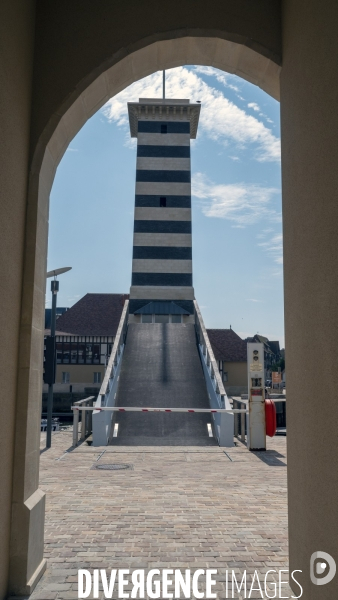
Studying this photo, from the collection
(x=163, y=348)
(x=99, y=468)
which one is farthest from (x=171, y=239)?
(x=99, y=468)

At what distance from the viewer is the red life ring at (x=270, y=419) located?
10.8 metres

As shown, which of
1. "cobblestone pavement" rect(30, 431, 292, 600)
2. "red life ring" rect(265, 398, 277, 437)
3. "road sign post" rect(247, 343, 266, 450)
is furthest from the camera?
"road sign post" rect(247, 343, 266, 450)

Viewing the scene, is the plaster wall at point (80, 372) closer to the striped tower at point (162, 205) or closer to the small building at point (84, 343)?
the small building at point (84, 343)

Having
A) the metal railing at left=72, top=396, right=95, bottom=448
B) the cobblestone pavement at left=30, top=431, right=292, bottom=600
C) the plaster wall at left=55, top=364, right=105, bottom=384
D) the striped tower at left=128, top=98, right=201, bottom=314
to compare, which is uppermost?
the striped tower at left=128, top=98, right=201, bottom=314

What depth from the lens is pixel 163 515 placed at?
634 centimetres

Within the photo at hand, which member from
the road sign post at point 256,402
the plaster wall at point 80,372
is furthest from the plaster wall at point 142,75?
the plaster wall at point 80,372

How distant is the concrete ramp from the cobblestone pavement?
8.49 ft

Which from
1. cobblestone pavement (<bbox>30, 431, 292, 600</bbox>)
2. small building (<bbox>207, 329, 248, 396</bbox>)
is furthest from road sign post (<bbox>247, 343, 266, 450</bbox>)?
small building (<bbox>207, 329, 248, 396</bbox>)

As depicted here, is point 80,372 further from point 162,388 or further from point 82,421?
point 82,421

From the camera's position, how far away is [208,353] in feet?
57.4

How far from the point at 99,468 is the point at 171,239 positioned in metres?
26.2

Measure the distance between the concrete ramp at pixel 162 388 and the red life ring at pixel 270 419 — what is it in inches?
82.6

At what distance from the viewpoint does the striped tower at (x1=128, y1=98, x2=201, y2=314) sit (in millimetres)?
33969

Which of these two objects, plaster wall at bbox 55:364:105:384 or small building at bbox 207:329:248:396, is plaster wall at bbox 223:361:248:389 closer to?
small building at bbox 207:329:248:396
